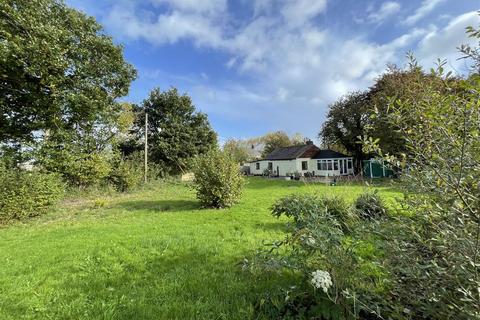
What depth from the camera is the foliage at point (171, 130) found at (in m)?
22.3

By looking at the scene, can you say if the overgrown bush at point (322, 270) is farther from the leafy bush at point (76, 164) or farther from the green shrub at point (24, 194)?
the leafy bush at point (76, 164)

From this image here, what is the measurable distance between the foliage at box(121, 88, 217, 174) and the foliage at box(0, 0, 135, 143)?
7.05m

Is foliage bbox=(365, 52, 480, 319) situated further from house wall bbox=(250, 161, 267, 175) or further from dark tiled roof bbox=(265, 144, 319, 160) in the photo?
house wall bbox=(250, 161, 267, 175)

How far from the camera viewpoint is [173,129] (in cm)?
2242

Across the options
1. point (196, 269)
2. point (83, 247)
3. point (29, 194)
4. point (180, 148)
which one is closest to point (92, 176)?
point (29, 194)

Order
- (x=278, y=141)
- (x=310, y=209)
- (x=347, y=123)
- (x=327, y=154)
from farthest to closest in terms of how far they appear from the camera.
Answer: (x=278, y=141), (x=327, y=154), (x=347, y=123), (x=310, y=209)

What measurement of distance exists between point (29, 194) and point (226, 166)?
696 centimetres

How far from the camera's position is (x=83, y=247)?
17.9ft

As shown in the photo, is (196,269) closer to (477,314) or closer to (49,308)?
(49,308)

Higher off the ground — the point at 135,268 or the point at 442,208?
the point at 442,208

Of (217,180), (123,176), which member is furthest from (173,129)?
(217,180)

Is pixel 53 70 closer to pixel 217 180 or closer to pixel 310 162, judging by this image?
pixel 217 180

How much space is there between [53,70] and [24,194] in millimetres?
5826

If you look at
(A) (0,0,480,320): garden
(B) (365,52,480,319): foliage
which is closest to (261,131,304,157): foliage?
(A) (0,0,480,320): garden
